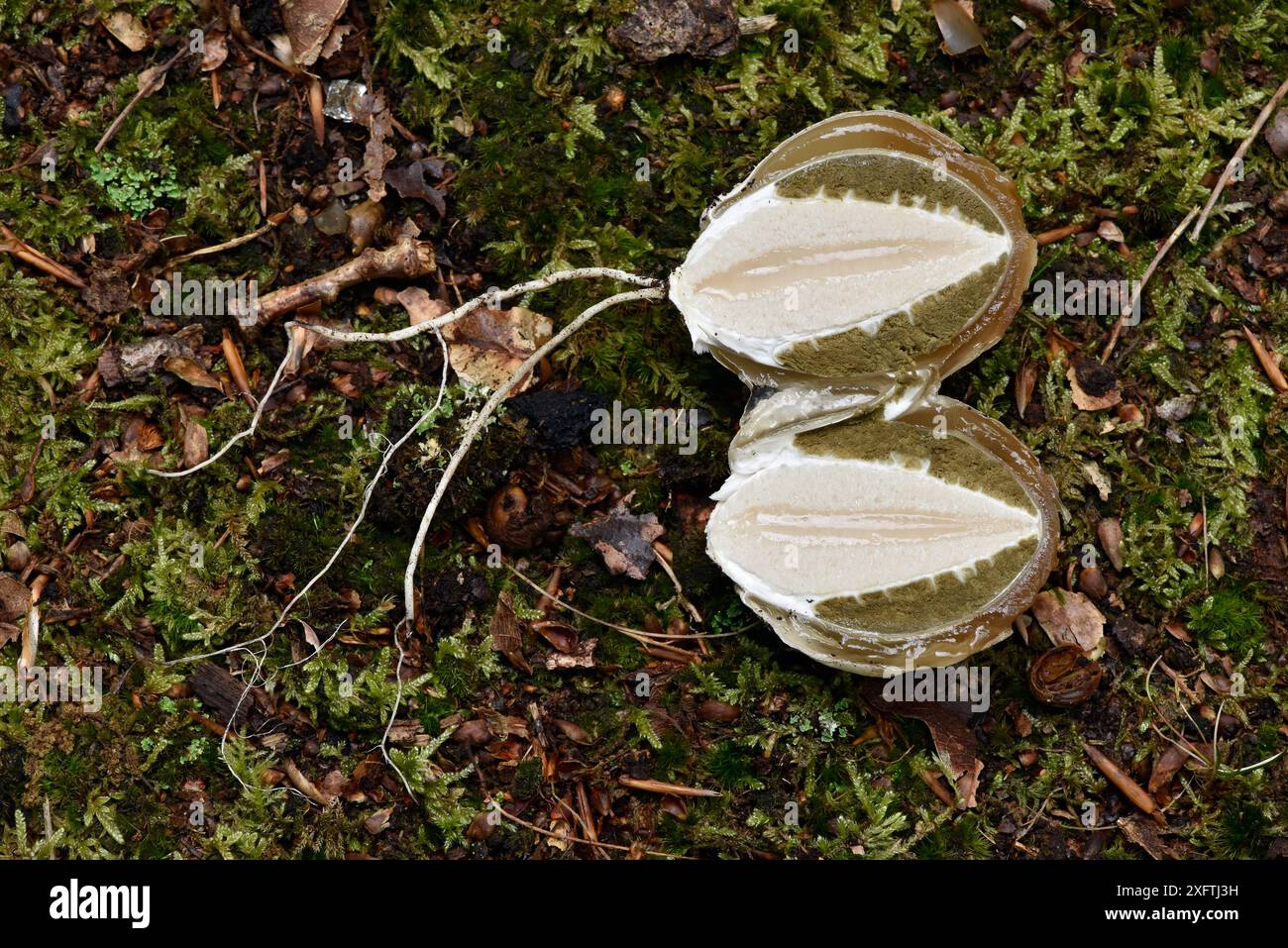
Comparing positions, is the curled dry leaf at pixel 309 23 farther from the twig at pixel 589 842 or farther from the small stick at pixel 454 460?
the twig at pixel 589 842

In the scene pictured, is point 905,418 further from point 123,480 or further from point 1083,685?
point 123,480

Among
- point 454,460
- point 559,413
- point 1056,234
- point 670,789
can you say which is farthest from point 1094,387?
point 454,460

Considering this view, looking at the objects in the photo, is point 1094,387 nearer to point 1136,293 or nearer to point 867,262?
point 1136,293

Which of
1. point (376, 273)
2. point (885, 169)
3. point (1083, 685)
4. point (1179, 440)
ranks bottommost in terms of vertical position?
point (1083, 685)

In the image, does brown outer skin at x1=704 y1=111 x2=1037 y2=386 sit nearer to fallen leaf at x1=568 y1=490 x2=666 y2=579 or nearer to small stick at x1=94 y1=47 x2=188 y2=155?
fallen leaf at x1=568 y1=490 x2=666 y2=579

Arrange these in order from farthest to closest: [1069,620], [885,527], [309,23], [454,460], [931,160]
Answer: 1. [309,23]
2. [1069,620]
3. [454,460]
4. [931,160]
5. [885,527]

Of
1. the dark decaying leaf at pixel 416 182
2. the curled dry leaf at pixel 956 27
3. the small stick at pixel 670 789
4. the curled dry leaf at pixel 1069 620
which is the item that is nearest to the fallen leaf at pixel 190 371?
the dark decaying leaf at pixel 416 182
